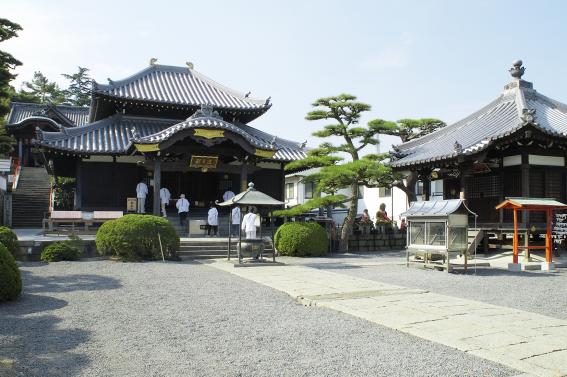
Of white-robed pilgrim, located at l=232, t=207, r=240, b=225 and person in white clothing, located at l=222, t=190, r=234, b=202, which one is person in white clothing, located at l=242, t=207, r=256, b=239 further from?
person in white clothing, located at l=222, t=190, r=234, b=202

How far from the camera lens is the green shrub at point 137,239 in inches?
592

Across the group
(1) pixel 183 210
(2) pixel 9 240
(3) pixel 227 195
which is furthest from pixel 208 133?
(2) pixel 9 240

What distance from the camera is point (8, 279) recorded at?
8.23 metres

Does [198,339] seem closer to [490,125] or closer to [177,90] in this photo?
[490,125]

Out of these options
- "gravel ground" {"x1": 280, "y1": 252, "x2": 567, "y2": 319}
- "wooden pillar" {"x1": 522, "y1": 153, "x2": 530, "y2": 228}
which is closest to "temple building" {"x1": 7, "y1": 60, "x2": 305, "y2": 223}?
"gravel ground" {"x1": 280, "y1": 252, "x2": 567, "y2": 319}

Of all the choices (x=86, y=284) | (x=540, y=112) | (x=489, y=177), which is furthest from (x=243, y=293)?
(x=540, y=112)

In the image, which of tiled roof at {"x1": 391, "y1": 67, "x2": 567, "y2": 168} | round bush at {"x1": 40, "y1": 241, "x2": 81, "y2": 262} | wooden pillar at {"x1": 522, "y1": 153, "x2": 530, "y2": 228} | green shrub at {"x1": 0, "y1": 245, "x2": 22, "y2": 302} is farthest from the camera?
tiled roof at {"x1": 391, "y1": 67, "x2": 567, "y2": 168}

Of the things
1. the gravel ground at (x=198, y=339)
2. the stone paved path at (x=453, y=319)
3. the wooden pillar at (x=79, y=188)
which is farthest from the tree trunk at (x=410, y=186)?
the wooden pillar at (x=79, y=188)

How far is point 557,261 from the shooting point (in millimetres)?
16062

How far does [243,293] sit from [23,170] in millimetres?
31415

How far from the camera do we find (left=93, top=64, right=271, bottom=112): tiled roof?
82.6 ft

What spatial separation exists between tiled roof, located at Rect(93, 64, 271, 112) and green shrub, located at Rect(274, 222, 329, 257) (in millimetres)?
10085

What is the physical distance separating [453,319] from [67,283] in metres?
7.88

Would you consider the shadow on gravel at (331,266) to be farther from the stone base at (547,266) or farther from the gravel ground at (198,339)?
the stone base at (547,266)
